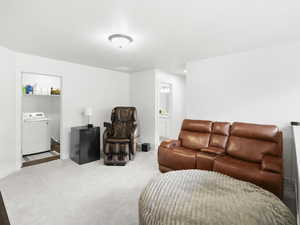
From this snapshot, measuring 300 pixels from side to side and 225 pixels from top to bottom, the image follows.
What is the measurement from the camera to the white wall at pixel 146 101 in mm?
4469

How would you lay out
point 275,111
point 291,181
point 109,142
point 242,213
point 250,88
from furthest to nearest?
point 109,142
point 250,88
point 275,111
point 291,181
point 242,213

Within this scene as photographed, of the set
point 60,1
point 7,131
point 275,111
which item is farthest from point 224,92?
point 7,131

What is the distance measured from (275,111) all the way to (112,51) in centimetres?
299

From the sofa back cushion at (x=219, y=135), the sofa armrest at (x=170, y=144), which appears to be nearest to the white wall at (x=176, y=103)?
the sofa armrest at (x=170, y=144)

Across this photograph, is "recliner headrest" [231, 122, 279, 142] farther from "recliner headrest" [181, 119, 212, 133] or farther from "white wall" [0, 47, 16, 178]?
"white wall" [0, 47, 16, 178]

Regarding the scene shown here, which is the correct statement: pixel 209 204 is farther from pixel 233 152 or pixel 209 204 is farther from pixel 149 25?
pixel 149 25

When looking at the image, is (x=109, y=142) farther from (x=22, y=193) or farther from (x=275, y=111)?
(x=275, y=111)

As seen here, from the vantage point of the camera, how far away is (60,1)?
1.54 m

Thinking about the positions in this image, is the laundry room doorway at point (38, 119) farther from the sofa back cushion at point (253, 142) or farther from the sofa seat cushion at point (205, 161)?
the sofa back cushion at point (253, 142)

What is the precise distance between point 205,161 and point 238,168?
0.44m

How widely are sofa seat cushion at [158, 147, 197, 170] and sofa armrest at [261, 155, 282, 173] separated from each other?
90 cm

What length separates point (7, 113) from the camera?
113 inches

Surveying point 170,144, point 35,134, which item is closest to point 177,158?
point 170,144

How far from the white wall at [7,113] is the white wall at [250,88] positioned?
3504mm
